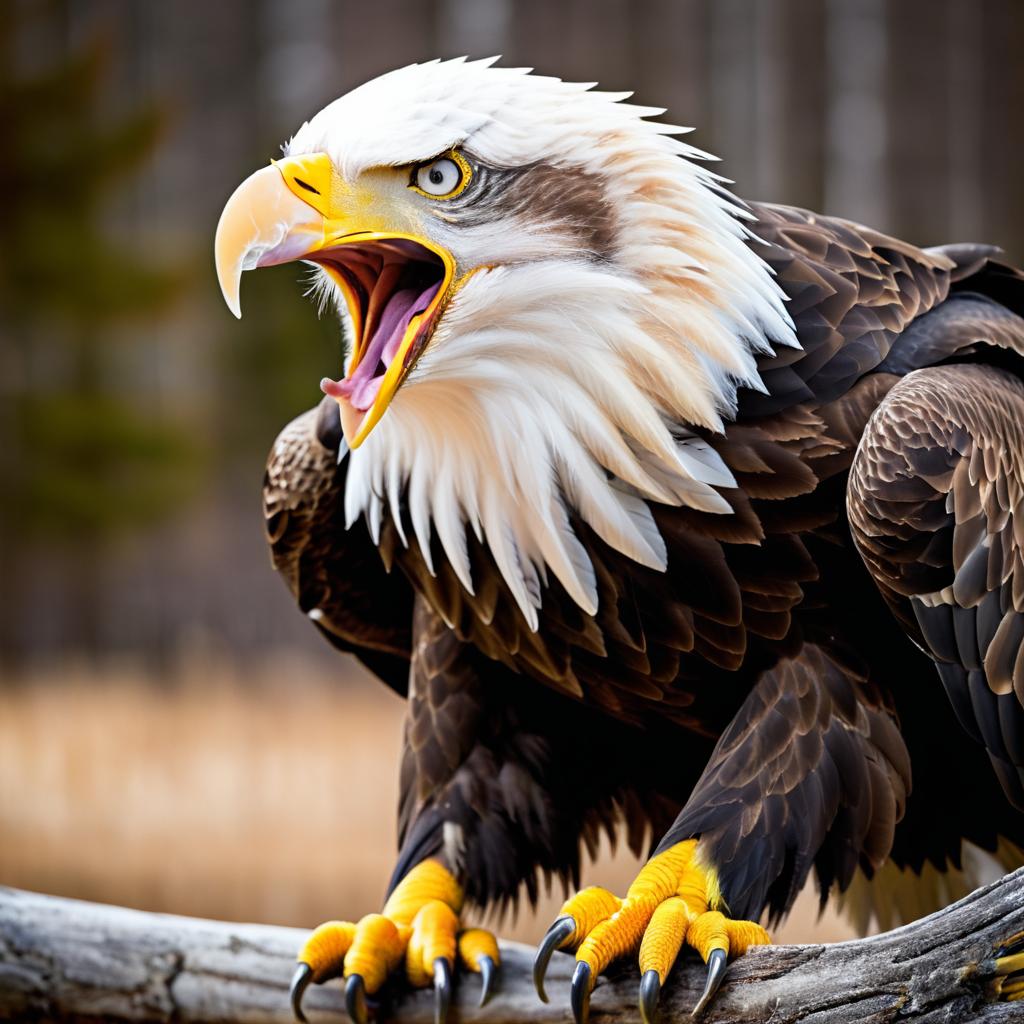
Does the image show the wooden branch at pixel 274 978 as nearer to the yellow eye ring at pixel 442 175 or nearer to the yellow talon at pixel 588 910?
the yellow talon at pixel 588 910

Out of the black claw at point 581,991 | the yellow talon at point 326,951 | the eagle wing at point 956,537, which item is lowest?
the yellow talon at point 326,951

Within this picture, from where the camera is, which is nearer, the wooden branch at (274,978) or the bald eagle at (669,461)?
the wooden branch at (274,978)

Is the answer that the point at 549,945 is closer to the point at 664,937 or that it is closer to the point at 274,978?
the point at 664,937

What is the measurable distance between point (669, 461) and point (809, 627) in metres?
0.33

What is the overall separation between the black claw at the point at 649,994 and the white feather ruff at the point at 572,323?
532mm

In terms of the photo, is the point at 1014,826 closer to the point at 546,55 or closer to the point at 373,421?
the point at 373,421

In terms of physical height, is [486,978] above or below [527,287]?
below

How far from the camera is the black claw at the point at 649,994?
173 centimetres

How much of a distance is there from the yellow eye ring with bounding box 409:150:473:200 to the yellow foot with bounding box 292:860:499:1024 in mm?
1083

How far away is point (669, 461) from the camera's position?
6.31 ft

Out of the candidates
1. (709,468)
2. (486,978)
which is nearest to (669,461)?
(709,468)

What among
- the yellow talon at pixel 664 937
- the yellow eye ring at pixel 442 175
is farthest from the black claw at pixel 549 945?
the yellow eye ring at pixel 442 175

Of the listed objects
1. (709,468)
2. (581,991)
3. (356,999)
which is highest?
(709,468)

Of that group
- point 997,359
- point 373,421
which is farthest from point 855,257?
point 373,421
